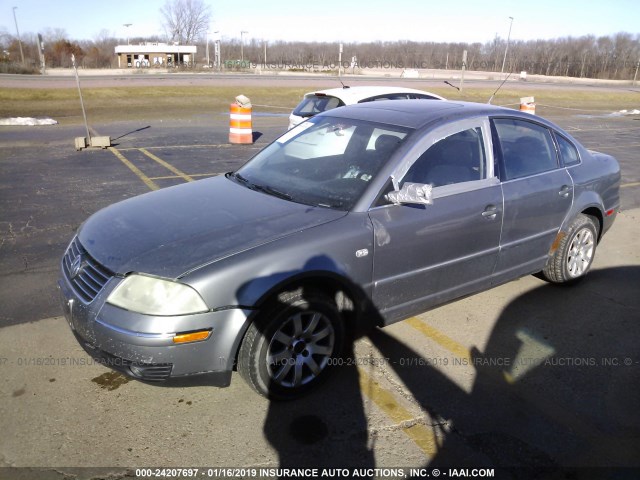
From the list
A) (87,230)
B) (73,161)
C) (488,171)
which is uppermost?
(488,171)

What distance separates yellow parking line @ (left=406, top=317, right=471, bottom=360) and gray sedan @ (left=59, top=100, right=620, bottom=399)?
0.33m

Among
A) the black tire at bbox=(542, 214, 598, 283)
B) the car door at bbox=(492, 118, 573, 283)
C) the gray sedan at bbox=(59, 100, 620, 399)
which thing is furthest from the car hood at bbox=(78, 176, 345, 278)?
the black tire at bbox=(542, 214, 598, 283)

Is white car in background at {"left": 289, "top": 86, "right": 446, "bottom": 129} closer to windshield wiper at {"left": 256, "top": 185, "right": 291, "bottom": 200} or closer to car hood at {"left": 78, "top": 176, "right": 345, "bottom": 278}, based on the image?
windshield wiper at {"left": 256, "top": 185, "right": 291, "bottom": 200}

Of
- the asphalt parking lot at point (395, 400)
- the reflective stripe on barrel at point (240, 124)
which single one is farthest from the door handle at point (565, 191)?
the reflective stripe on barrel at point (240, 124)

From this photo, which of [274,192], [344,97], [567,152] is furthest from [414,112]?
[344,97]

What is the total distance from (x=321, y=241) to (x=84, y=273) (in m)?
1.43

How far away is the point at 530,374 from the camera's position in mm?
3609

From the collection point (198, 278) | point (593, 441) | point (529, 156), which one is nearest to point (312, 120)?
point (529, 156)

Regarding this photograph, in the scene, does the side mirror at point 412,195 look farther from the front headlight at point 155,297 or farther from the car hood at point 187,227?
the front headlight at point 155,297

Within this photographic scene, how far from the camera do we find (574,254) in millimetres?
4934

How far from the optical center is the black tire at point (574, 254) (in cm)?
476

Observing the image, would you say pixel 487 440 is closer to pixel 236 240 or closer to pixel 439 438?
pixel 439 438

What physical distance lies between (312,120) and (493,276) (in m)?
2.01

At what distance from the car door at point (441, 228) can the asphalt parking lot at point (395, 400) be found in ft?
1.50
